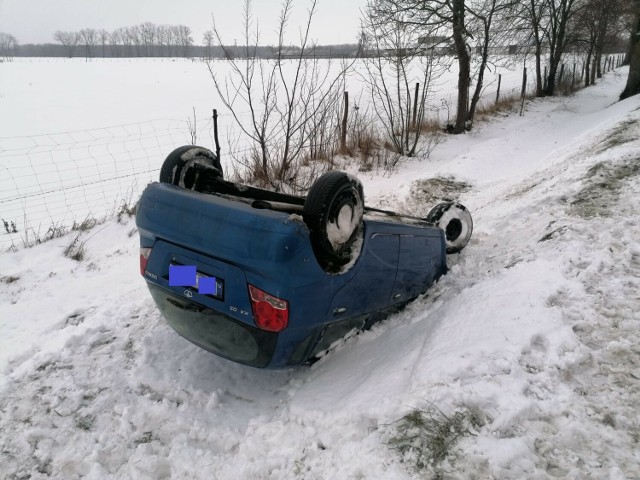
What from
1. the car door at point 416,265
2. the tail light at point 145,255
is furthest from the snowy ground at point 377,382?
the tail light at point 145,255

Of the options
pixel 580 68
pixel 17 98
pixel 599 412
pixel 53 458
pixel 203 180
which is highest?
pixel 580 68

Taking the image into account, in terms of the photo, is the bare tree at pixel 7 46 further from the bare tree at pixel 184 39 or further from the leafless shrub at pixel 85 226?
the leafless shrub at pixel 85 226

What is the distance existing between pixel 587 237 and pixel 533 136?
1023 cm

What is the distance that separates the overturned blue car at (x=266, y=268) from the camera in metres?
2.22

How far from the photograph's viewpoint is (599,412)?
2037mm

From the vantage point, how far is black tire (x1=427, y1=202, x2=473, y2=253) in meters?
4.33

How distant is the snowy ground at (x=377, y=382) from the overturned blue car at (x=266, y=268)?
0.38m

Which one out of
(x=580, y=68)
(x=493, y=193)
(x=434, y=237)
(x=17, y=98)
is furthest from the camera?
(x=580, y=68)

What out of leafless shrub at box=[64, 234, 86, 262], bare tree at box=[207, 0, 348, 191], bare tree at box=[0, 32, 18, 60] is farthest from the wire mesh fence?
bare tree at box=[0, 32, 18, 60]

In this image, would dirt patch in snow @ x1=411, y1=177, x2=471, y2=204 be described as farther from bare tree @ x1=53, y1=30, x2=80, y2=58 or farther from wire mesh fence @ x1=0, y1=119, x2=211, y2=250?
bare tree @ x1=53, y1=30, x2=80, y2=58

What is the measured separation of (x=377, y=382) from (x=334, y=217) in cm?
105

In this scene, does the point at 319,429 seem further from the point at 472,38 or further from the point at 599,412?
the point at 472,38

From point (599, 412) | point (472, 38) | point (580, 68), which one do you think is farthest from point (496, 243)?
point (580, 68)

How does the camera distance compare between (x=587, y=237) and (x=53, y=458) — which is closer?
(x=53, y=458)
